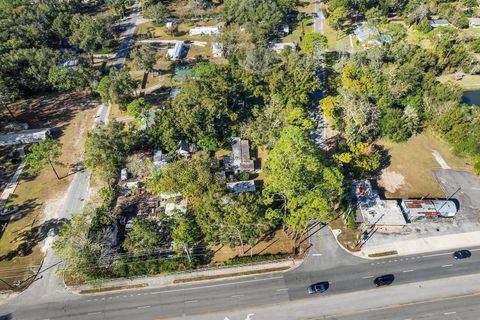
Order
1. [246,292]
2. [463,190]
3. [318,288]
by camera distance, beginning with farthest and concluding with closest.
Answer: [463,190] → [246,292] → [318,288]

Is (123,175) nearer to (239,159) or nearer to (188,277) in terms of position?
(239,159)

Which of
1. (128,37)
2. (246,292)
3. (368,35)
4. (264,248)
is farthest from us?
(128,37)

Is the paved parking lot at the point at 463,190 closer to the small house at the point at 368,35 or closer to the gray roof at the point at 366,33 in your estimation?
the small house at the point at 368,35

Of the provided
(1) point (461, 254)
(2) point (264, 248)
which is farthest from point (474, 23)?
(2) point (264, 248)

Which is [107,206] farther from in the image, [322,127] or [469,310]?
[469,310]

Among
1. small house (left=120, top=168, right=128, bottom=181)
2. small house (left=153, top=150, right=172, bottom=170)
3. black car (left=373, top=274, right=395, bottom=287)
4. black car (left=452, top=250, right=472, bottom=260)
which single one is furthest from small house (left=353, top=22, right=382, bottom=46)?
small house (left=120, top=168, right=128, bottom=181)

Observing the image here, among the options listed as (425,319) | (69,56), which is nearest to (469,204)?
(425,319)
